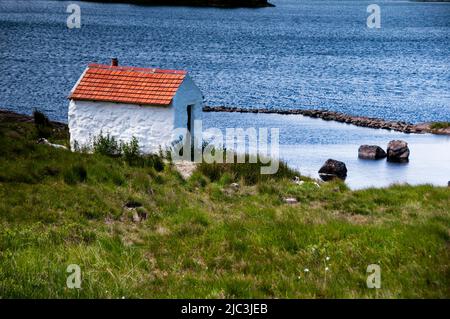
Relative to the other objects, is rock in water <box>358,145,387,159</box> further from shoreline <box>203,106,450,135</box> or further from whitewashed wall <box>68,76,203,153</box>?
whitewashed wall <box>68,76,203,153</box>

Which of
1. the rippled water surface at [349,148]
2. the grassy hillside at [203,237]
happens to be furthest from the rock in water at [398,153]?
the grassy hillside at [203,237]

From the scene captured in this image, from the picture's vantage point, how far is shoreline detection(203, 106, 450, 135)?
170ft

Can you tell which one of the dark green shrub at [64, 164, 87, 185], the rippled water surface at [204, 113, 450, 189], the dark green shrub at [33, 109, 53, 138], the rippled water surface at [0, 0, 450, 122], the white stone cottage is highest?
the white stone cottage

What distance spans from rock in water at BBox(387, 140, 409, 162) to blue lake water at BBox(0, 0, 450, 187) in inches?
23.7

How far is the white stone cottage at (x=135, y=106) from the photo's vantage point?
1102 inches

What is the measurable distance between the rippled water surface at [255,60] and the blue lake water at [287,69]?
0.16 meters

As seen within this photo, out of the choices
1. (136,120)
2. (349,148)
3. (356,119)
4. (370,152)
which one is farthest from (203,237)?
(356,119)

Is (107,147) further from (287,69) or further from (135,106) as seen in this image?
(287,69)

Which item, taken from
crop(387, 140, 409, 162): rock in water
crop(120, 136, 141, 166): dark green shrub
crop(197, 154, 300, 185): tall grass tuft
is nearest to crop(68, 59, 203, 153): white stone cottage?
crop(120, 136, 141, 166): dark green shrub

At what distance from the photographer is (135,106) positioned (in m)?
28.4

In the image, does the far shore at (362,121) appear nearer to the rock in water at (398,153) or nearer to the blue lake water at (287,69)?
the blue lake water at (287,69)

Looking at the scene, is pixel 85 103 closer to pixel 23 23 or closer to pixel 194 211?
pixel 194 211

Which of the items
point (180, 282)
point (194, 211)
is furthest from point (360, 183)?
point (180, 282)
